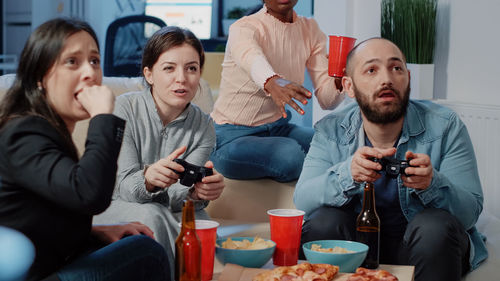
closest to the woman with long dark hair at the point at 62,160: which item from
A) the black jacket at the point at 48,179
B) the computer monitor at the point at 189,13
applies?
the black jacket at the point at 48,179

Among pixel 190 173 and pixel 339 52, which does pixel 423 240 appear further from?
pixel 339 52

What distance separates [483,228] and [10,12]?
18.4ft

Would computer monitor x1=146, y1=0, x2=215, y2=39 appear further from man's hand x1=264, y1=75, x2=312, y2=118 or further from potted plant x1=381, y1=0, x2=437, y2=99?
man's hand x1=264, y1=75, x2=312, y2=118

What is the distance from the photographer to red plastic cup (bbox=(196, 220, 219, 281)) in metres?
1.48

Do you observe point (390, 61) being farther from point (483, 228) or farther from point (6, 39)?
point (6, 39)

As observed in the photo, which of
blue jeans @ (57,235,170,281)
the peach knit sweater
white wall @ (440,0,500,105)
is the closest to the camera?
blue jeans @ (57,235,170,281)

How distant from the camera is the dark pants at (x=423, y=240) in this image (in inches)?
68.5

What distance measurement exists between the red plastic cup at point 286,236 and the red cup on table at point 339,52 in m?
0.79

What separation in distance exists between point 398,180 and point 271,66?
794 millimetres

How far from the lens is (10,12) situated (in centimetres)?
665

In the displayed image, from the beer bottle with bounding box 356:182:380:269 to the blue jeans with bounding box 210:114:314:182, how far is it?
0.79m

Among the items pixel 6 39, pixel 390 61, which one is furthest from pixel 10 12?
pixel 390 61

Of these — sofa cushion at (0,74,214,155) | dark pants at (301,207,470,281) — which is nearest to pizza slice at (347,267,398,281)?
dark pants at (301,207,470,281)

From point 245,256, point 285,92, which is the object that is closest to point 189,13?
point 285,92
